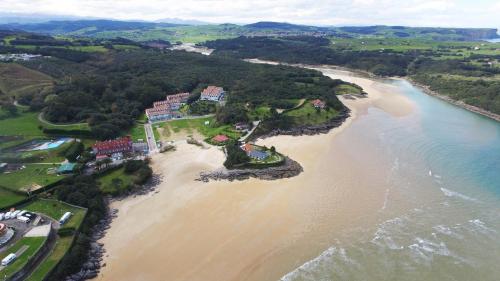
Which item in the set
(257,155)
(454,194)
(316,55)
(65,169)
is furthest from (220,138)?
(316,55)

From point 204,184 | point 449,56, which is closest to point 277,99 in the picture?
point 204,184

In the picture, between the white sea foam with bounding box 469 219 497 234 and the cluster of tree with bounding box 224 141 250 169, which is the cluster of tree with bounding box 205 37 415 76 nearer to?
the cluster of tree with bounding box 224 141 250 169

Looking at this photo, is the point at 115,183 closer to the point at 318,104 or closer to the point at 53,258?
the point at 53,258

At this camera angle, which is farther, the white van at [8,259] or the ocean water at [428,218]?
the ocean water at [428,218]

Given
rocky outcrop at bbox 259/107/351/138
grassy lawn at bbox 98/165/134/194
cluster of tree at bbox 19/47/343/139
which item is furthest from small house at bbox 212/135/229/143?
grassy lawn at bbox 98/165/134/194

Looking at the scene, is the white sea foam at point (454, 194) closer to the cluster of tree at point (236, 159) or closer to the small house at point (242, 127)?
the cluster of tree at point (236, 159)

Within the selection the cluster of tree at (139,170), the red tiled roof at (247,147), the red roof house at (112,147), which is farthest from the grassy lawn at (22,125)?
the red tiled roof at (247,147)

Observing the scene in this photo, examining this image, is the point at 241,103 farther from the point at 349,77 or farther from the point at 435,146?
the point at 349,77
